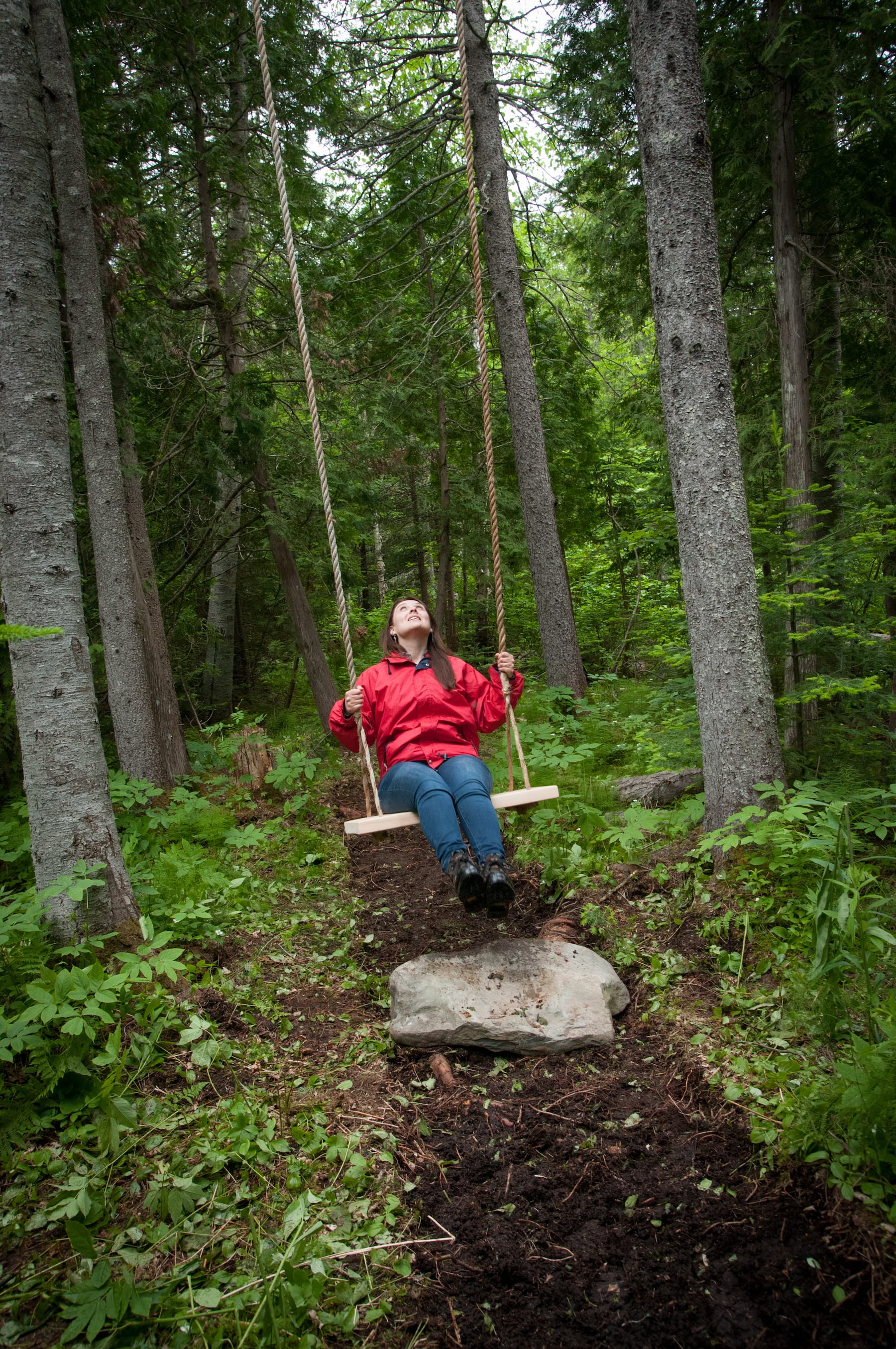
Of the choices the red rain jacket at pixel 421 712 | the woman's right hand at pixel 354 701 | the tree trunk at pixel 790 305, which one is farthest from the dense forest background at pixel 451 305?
the woman's right hand at pixel 354 701

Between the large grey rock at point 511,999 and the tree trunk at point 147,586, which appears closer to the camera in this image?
the large grey rock at point 511,999

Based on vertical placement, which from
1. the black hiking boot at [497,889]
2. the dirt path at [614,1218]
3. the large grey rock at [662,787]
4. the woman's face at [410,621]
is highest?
the woman's face at [410,621]

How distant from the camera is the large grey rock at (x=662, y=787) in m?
4.80

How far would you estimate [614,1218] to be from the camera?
6.86ft

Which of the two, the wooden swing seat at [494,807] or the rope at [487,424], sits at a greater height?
the rope at [487,424]

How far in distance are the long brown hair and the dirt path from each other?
1.86 metres

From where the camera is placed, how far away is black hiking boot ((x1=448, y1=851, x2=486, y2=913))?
2.95 m

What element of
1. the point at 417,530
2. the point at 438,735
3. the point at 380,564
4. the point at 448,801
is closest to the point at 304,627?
the point at 417,530

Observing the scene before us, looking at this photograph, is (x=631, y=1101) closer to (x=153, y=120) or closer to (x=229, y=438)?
(x=229, y=438)

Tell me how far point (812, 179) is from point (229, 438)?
559cm

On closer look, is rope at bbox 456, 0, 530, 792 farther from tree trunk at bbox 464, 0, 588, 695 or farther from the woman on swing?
tree trunk at bbox 464, 0, 588, 695

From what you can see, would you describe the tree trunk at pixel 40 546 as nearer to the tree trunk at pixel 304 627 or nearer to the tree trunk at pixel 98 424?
the tree trunk at pixel 98 424

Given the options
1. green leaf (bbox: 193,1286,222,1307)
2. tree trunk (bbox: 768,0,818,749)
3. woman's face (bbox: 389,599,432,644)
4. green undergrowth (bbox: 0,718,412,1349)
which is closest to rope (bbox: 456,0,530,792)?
woman's face (bbox: 389,599,432,644)

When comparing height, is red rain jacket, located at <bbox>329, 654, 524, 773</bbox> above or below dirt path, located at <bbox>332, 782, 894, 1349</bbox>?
above
